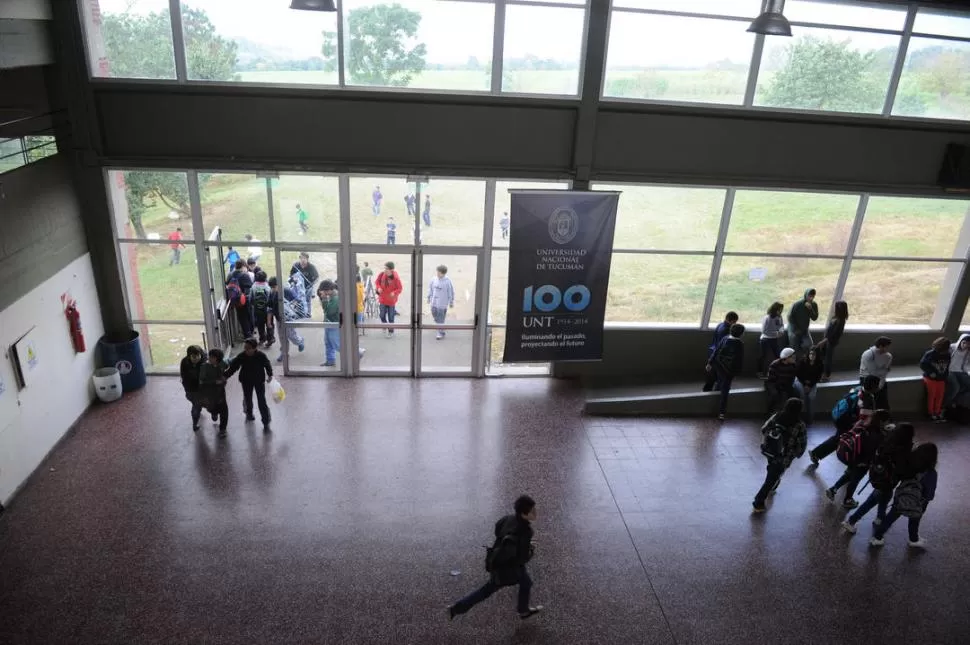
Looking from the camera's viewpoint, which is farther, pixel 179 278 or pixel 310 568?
pixel 179 278

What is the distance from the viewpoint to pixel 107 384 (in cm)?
877

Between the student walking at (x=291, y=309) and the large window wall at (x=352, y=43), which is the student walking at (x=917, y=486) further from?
the student walking at (x=291, y=309)

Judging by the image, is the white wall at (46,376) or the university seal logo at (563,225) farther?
the university seal logo at (563,225)

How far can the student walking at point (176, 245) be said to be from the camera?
30.1 ft

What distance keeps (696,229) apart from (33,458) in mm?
8997

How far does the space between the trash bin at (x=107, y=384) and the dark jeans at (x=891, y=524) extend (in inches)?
367

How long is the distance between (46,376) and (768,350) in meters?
9.54

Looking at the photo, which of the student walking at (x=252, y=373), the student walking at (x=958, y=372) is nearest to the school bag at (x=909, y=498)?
the student walking at (x=958, y=372)

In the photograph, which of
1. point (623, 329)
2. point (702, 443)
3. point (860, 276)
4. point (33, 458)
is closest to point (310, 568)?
point (33, 458)

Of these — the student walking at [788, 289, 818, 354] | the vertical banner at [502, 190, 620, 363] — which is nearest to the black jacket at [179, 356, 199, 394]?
the vertical banner at [502, 190, 620, 363]

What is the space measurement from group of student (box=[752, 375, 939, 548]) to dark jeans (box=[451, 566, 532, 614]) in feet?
9.79

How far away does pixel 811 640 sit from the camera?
18.2ft

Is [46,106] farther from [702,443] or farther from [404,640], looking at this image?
[702,443]

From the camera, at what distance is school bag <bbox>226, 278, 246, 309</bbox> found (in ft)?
32.6
